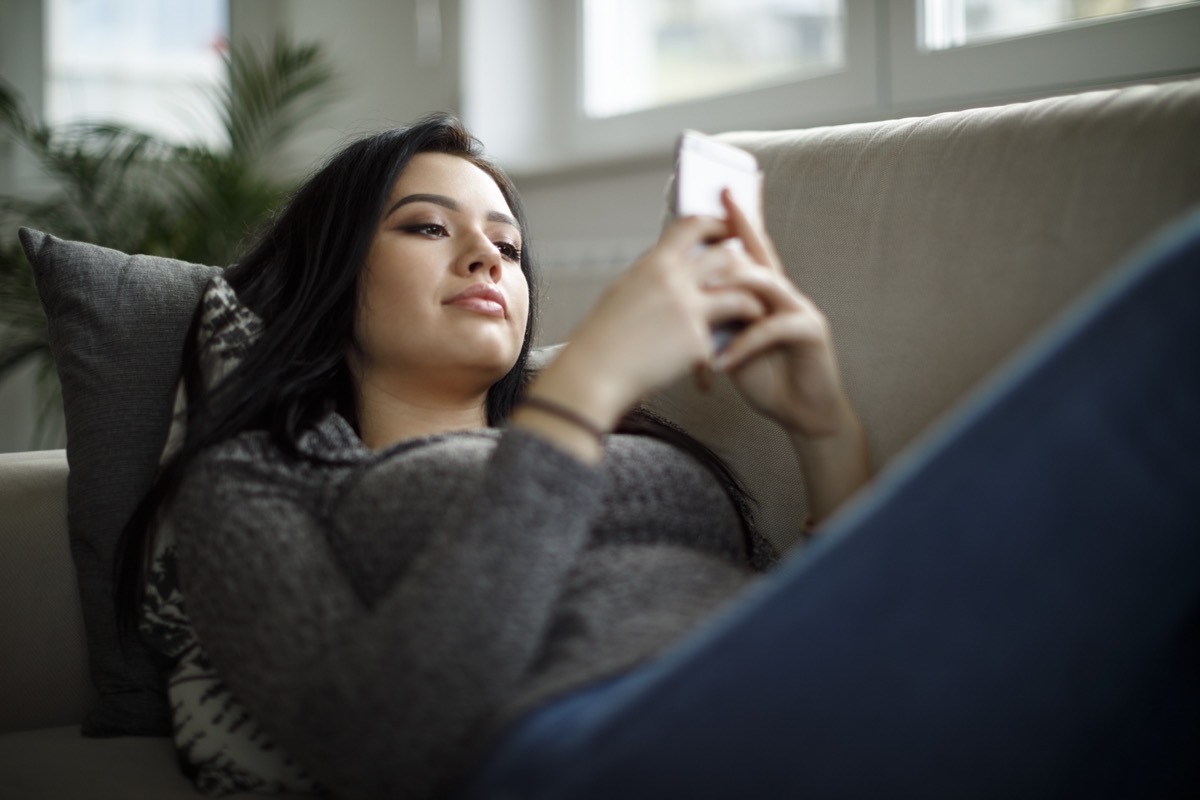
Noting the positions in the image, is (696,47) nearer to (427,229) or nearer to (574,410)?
(427,229)

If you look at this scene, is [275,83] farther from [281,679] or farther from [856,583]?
[856,583]

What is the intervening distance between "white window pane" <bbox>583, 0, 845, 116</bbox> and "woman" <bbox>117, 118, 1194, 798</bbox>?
1252 mm

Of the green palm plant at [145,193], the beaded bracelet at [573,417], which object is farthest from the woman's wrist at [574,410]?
the green palm plant at [145,193]

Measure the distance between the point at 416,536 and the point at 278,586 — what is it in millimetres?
118

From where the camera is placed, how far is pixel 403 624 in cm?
76

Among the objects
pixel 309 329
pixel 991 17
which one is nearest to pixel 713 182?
pixel 309 329

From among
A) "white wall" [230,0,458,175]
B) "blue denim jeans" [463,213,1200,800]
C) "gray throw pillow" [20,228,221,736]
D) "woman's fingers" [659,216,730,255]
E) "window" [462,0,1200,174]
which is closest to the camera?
"blue denim jeans" [463,213,1200,800]

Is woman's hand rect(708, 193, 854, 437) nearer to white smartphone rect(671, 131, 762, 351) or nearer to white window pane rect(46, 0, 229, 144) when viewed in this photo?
white smartphone rect(671, 131, 762, 351)

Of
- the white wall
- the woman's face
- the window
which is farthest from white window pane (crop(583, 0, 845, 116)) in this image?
the woman's face

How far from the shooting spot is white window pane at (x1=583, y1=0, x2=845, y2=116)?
219cm

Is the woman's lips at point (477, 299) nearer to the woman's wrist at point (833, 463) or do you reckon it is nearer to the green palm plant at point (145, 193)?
the woman's wrist at point (833, 463)

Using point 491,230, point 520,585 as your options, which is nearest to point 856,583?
point 520,585

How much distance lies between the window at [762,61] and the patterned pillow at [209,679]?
1.22m

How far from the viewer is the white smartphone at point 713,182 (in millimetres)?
898
